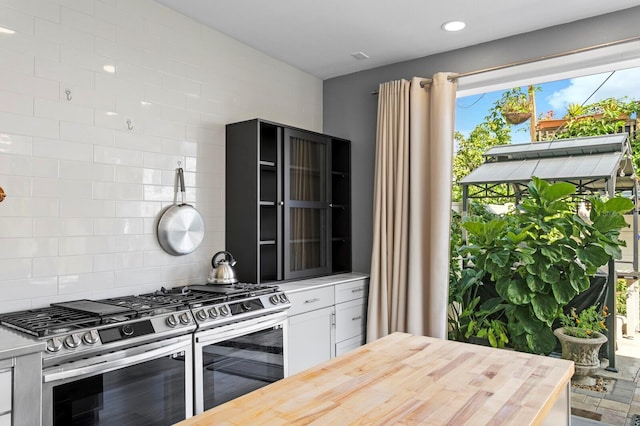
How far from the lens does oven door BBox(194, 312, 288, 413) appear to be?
7.79 ft

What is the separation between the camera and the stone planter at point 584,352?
10.7 feet

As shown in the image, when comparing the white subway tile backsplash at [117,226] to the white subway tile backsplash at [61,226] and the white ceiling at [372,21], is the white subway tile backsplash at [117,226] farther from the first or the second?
the white ceiling at [372,21]

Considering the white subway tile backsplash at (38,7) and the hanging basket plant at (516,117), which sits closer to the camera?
the white subway tile backsplash at (38,7)

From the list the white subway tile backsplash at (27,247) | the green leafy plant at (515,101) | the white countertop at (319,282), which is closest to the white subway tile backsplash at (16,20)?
the white subway tile backsplash at (27,247)

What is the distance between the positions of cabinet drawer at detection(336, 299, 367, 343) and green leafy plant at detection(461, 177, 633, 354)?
3.36ft

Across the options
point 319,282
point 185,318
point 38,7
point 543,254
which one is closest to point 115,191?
point 185,318

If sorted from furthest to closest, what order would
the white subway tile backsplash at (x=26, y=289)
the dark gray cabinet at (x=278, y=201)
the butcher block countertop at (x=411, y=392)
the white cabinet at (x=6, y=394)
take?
the dark gray cabinet at (x=278, y=201)
the white subway tile backsplash at (x=26, y=289)
the white cabinet at (x=6, y=394)
the butcher block countertop at (x=411, y=392)

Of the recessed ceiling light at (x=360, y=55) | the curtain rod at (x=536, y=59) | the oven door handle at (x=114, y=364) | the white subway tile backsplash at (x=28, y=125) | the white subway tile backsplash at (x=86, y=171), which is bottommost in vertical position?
the oven door handle at (x=114, y=364)

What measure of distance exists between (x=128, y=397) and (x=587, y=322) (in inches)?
122

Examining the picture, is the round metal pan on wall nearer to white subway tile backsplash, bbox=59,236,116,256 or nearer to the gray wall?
white subway tile backsplash, bbox=59,236,116,256

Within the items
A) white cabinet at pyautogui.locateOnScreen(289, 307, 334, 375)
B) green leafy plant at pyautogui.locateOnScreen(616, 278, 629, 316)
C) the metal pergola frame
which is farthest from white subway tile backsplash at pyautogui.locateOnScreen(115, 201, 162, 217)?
green leafy plant at pyautogui.locateOnScreen(616, 278, 629, 316)

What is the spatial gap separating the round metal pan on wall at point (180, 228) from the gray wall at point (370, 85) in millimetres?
1597

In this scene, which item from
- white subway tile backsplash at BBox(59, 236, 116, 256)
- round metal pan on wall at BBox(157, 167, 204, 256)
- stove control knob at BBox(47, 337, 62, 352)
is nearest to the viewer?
stove control knob at BBox(47, 337, 62, 352)

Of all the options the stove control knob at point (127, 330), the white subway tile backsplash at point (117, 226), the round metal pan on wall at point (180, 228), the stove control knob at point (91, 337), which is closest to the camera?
the stove control knob at point (91, 337)
